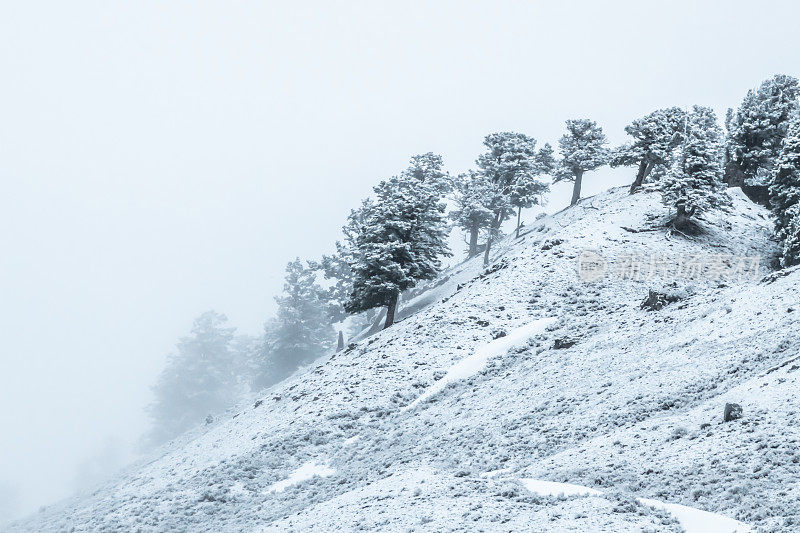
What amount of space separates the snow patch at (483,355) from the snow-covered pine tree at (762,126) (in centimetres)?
3262

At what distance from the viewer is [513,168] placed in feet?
226

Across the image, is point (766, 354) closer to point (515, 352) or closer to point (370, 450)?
point (515, 352)

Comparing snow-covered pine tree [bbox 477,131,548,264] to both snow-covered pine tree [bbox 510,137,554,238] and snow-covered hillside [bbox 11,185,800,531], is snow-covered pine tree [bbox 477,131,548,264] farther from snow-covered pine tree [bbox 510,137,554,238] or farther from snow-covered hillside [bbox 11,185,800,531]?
snow-covered hillside [bbox 11,185,800,531]

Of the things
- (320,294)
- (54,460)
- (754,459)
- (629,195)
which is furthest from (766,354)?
(54,460)

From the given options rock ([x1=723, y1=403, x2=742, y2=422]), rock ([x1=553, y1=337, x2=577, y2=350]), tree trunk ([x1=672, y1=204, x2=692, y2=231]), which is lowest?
rock ([x1=723, y1=403, x2=742, y2=422])

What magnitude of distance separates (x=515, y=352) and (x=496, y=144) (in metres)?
41.8

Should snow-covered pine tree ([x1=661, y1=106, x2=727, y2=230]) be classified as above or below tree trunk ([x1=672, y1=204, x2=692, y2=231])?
above

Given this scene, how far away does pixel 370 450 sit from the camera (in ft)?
87.5

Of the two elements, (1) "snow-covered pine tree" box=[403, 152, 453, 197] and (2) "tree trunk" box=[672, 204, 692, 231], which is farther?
(1) "snow-covered pine tree" box=[403, 152, 453, 197]

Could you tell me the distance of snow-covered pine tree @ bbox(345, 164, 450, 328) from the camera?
45875 mm

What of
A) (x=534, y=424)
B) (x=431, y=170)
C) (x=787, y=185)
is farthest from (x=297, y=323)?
(x=534, y=424)

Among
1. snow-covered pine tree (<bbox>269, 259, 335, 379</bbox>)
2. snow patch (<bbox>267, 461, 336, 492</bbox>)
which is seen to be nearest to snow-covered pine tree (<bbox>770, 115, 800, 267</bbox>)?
snow patch (<bbox>267, 461, 336, 492</bbox>)

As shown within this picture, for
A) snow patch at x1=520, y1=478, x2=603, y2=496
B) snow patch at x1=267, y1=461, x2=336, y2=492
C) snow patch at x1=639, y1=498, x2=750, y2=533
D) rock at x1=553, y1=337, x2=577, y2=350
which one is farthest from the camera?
rock at x1=553, y1=337, x2=577, y2=350

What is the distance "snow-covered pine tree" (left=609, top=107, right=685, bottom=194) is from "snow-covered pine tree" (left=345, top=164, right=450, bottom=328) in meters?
22.4
